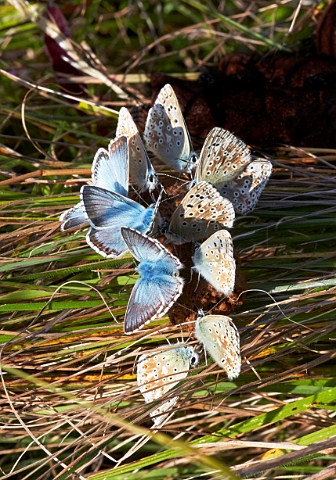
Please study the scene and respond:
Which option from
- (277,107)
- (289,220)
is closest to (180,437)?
(289,220)

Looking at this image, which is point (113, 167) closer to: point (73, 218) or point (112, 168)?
point (112, 168)

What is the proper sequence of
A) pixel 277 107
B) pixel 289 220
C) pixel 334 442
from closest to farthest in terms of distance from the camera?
pixel 334 442, pixel 289 220, pixel 277 107

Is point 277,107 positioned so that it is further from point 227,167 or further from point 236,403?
point 236,403

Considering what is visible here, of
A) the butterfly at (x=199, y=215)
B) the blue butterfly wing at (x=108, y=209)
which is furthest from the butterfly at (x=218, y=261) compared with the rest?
the blue butterfly wing at (x=108, y=209)

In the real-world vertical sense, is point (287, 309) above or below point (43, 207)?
below

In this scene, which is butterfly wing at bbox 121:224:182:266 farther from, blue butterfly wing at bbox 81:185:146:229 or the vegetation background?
the vegetation background

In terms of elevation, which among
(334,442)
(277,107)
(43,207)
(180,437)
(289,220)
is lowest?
(180,437)

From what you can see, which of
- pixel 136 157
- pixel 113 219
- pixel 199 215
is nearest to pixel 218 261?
pixel 199 215
